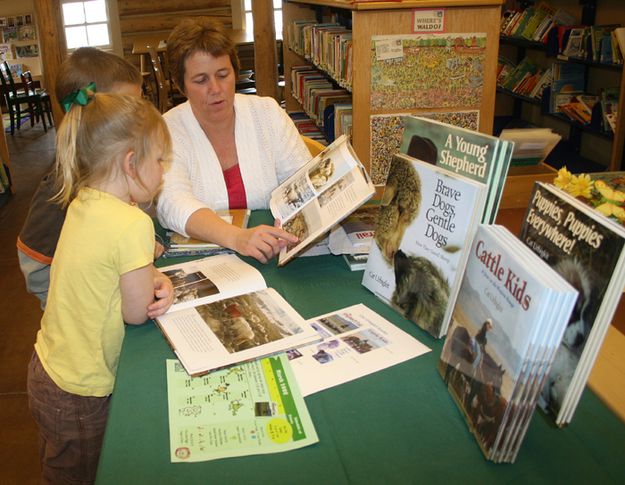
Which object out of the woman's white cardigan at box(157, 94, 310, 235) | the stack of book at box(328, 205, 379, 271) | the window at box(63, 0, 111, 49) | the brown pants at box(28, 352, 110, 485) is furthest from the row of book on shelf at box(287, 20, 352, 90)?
the window at box(63, 0, 111, 49)

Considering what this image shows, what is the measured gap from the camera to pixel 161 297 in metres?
1.27

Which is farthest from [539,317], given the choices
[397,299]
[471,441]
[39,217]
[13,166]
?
[13,166]

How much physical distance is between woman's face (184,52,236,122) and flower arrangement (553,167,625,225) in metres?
1.24

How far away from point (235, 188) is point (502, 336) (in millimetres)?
1418

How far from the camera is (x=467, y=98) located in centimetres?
291

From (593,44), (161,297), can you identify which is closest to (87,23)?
(593,44)

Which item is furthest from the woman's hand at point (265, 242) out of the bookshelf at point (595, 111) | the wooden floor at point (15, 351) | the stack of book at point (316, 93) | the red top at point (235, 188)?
the bookshelf at point (595, 111)

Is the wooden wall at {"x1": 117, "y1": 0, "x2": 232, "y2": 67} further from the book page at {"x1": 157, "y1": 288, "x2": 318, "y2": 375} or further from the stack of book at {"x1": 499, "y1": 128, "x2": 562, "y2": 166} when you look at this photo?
the book page at {"x1": 157, "y1": 288, "x2": 318, "y2": 375}

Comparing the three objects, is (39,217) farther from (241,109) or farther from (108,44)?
(108,44)

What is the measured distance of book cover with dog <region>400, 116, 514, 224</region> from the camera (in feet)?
3.35

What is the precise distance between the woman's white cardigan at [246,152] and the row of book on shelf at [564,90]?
9.57 ft

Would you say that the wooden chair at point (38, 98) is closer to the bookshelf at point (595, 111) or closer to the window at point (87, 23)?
the window at point (87, 23)

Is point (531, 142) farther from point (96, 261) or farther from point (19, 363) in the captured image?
point (19, 363)

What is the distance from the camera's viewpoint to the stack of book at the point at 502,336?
0.75m
